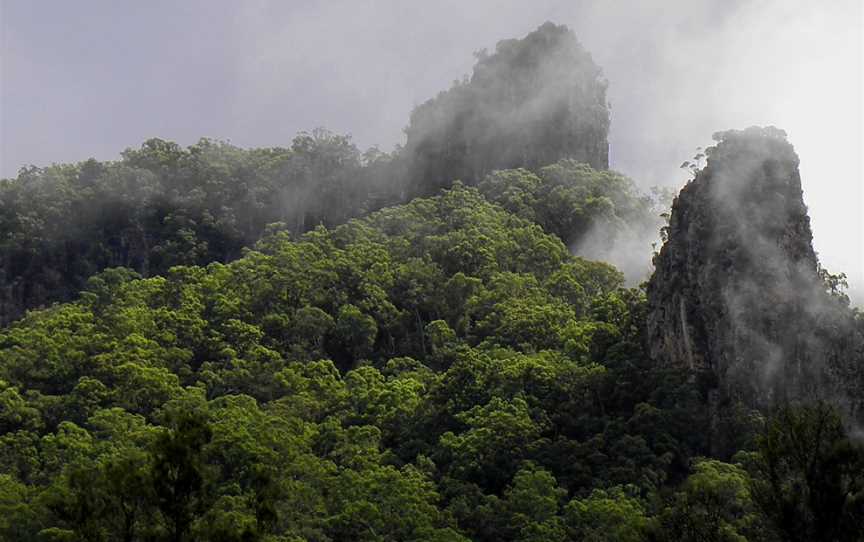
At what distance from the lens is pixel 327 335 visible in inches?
1794

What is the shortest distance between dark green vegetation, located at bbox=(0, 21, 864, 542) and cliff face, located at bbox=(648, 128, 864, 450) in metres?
1.09

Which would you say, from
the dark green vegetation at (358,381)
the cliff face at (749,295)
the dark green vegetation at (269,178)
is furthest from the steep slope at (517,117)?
the cliff face at (749,295)

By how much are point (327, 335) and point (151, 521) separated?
3024cm

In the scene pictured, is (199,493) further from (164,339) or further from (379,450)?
(164,339)

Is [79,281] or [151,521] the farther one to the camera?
[79,281]

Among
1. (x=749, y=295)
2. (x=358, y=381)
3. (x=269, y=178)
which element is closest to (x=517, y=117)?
(x=269, y=178)

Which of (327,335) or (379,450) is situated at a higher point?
(327,335)

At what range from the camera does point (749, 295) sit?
3581 centimetres

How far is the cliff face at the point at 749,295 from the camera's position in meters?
34.2

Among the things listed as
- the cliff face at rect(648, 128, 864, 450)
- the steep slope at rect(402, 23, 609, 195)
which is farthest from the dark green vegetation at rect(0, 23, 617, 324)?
the cliff face at rect(648, 128, 864, 450)

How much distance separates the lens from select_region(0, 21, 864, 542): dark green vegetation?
15.6m

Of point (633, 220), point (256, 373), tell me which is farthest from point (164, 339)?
point (633, 220)

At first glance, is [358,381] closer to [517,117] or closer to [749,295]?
[749,295]

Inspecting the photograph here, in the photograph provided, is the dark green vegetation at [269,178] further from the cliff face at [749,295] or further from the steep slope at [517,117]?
the cliff face at [749,295]
